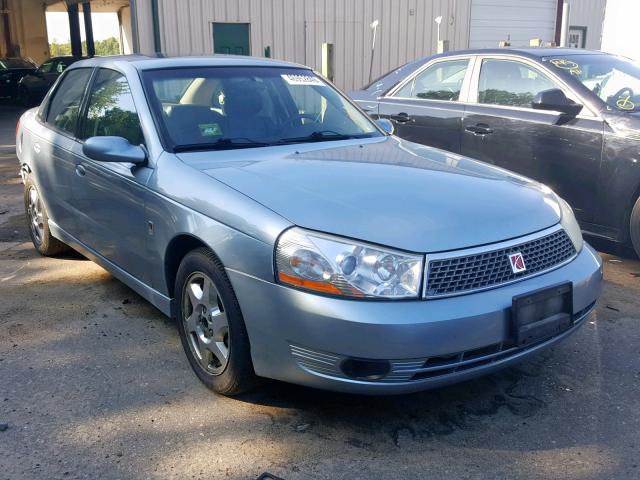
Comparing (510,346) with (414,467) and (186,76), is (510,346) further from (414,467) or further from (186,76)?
(186,76)

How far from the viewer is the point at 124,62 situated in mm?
4133

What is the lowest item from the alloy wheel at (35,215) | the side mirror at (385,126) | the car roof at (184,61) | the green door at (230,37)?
the alloy wheel at (35,215)

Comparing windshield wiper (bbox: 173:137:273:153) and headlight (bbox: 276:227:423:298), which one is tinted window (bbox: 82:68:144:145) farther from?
headlight (bbox: 276:227:423:298)

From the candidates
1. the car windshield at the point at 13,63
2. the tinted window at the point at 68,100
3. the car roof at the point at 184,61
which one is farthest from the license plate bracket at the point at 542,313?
the car windshield at the point at 13,63

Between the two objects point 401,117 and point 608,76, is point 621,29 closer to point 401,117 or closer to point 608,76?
point 401,117

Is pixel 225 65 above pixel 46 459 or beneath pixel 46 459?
above

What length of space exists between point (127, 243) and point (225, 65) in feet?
4.15

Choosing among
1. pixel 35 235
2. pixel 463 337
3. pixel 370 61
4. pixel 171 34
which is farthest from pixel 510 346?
pixel 370 61

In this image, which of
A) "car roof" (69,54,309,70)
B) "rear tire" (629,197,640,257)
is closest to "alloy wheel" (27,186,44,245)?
"car roof" (69,54,309,70)

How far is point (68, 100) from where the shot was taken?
4812mm

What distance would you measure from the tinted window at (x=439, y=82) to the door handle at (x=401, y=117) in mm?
222

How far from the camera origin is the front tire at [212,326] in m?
2.94

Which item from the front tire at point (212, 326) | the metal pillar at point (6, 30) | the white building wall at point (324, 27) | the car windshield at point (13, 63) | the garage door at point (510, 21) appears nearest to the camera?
the front tire at point (212, 326)

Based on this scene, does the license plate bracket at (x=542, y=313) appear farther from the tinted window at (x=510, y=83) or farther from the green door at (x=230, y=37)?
the green door at (x=230, y=37)
